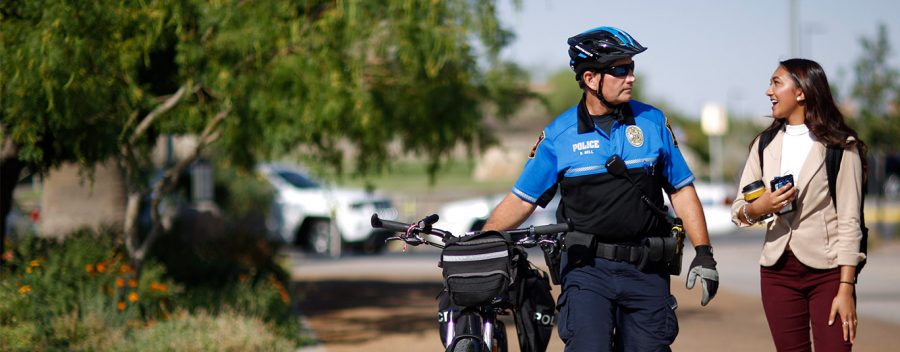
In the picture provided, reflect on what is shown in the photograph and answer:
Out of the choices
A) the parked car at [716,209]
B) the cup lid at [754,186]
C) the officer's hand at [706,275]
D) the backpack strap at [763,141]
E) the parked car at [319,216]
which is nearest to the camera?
the officer's hand at [706,275]

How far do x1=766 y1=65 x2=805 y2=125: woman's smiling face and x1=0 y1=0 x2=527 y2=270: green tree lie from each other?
13.6 ft

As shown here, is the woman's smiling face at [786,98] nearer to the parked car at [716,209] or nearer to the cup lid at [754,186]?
the cup lid at [754,186]

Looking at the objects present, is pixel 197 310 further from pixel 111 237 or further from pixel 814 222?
pixel 814 222

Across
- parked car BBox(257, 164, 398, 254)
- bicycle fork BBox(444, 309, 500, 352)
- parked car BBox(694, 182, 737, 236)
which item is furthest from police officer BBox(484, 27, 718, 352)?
parked car BBox(694, 182, 737, 236)

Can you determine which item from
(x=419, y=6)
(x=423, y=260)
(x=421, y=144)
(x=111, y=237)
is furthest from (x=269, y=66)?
(x=423, y=260)

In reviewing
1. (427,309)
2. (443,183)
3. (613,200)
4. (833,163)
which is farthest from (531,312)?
(443,183)

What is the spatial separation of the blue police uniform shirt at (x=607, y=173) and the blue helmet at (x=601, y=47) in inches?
7.1

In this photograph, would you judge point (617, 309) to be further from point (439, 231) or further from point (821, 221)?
point (821, 221)

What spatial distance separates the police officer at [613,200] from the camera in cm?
502

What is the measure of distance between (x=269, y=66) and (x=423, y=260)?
12293 millimetres

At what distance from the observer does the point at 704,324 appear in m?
11.7

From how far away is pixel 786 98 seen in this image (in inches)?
210

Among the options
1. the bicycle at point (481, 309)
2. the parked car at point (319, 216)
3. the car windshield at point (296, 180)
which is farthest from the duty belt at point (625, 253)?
the car windshield at point (296, 180)

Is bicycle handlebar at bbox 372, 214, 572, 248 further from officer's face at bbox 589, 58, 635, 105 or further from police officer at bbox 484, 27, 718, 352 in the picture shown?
officer's face at bbox 589, 58, 635, 105
